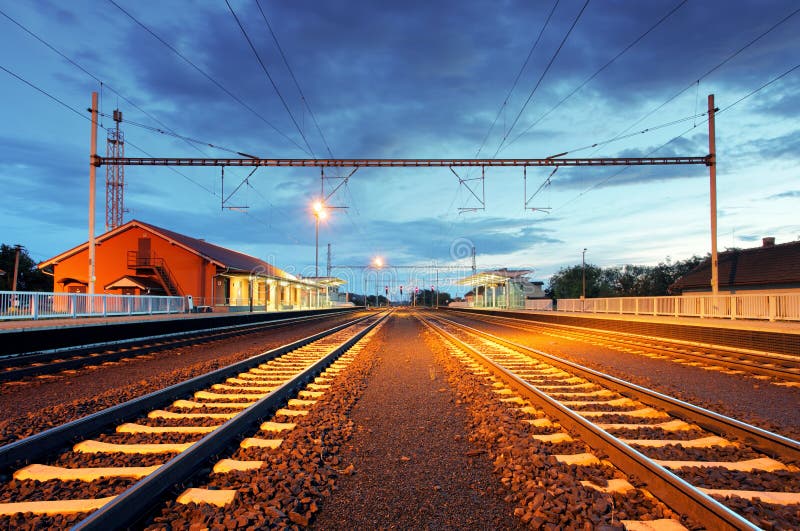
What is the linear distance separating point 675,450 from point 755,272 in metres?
38.0

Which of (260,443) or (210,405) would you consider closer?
(260,443)

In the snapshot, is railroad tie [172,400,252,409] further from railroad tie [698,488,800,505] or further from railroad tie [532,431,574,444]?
railroad tie [698,488,800,505]

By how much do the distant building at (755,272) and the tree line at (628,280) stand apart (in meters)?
44.1

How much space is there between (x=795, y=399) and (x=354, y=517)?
26.0 ft

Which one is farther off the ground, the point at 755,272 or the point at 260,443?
the point at 755,272

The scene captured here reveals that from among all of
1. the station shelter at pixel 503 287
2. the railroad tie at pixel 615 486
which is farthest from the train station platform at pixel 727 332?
the station shelter at pixel 503 287

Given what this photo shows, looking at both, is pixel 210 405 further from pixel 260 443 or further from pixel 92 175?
pixel 92 175

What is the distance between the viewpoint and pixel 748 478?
12.8 ft

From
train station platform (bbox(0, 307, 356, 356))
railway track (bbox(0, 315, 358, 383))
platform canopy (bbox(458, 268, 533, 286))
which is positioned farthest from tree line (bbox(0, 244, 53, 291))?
platform canopy (bbox(458, 268, 533, 286))

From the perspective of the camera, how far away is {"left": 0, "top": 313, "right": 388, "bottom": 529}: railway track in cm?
327

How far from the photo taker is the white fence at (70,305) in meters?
17.7

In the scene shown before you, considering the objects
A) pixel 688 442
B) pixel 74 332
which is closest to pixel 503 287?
pixel 74 332

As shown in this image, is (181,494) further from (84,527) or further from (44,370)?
(44,370)

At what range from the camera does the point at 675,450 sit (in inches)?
181
